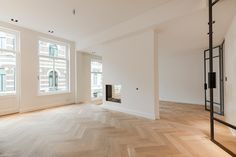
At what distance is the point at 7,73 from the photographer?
5031 mm

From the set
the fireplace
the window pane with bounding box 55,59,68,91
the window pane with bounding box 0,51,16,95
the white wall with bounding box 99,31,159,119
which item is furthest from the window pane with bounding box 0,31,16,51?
the fireplace

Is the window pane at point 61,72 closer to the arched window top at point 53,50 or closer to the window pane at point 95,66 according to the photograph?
the arched window top at point 53,50

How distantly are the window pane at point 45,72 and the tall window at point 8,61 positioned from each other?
98 cm

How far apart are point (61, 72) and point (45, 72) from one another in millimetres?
763

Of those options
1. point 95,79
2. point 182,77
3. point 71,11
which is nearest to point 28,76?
point 71,11

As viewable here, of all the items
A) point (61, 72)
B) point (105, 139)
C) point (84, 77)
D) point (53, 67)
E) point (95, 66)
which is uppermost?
point (95, 66)

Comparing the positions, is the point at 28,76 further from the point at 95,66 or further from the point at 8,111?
the point at 95,66

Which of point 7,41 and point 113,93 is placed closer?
point 7,41

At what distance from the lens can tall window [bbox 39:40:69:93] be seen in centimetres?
610

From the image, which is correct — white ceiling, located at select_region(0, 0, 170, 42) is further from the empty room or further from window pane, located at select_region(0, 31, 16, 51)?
window pane, located at select_region(0, 31, 16, 51)

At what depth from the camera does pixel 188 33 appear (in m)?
4.53

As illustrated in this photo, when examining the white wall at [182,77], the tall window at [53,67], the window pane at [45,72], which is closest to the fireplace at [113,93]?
the tall window at [53,67]

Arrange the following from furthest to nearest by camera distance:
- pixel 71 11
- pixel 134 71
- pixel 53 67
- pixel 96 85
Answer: pixel 96 85, pixel 53 67, pixel 134 71, pixel 71 11

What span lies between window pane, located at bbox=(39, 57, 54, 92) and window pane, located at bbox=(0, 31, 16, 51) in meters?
1.06
